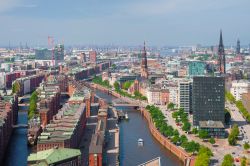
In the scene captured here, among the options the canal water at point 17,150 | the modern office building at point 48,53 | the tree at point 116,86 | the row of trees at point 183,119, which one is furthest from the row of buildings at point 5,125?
the modern office building at point 48,53

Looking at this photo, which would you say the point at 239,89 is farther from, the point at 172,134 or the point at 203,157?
the point at 203,157

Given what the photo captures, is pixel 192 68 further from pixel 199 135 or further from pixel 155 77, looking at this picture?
pixel 199 135

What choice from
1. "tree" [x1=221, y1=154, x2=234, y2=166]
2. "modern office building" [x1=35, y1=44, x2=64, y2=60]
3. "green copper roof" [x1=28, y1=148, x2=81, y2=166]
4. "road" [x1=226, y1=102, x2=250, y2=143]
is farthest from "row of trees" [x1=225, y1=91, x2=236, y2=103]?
"modern office building" [x1=35, y1=44, x2=64, y2=60]

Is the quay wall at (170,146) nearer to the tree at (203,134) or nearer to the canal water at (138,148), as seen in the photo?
the canal water at (138,148)

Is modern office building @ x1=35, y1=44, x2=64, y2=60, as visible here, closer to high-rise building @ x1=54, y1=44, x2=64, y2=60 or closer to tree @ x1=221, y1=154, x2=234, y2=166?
high-rise building @ x1=54, y1=44, x2=64, y2=60

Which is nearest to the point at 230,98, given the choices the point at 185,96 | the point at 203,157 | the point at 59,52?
the point at 185,96

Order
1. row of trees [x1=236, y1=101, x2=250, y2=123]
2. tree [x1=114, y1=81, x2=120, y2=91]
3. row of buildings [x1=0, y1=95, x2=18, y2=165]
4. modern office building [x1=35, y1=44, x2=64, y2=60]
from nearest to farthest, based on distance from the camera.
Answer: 1. row of buildings [x1=0, y1=95, x2=18, y2=165]
2. row of trees [x1=236, y1=101, x2=250, y2=123]
3. tree [x1=114, y1=81, x2=120, y2=91]
4. modern office building [x1=35, y1=44, x2=64, y2=60]
